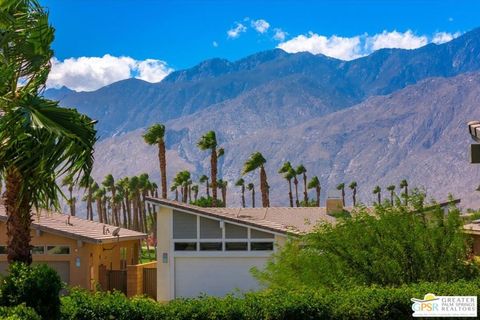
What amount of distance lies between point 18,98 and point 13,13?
6.35 ft

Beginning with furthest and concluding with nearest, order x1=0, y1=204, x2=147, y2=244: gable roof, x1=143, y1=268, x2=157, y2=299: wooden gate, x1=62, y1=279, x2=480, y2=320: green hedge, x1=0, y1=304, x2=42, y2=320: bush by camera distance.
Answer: x1=143, y1=268, x2=157, y2=299: wooden gate < x1=0, y1=204, x2=147, y2=244: gable roof < x1=62, y1=279, x2=480, y2=320: green hedge < x1=0, y1=304, x2=42, y2=320: bush

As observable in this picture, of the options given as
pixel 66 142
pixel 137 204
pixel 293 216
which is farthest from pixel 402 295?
pixel 137 204

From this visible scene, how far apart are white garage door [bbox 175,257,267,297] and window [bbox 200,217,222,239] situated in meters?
0.94

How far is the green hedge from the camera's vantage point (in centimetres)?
1438

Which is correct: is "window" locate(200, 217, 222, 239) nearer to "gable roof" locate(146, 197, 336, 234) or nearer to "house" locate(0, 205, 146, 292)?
"gable roof" locate(146, 197, 336, 234)

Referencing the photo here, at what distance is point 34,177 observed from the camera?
13.2 m

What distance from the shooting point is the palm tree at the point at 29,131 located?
1251cm

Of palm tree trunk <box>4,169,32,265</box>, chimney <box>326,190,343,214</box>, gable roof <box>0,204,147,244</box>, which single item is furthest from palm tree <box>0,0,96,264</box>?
chimney <box>326,190,343,214</box>

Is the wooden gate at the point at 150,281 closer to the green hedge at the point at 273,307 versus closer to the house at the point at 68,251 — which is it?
the house at the point at 68,251

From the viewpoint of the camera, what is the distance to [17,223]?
1355 centimetres

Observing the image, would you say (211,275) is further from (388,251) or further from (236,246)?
(388,251)

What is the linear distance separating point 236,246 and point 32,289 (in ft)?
65.2

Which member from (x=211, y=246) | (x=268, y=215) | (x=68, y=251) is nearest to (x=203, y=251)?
(x=211, y=246)

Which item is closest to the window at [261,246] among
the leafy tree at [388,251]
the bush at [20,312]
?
the leafy tree at [388,251]
